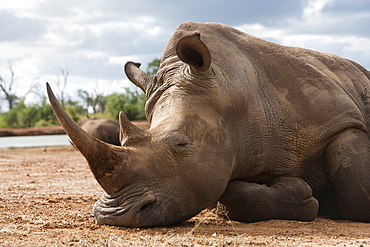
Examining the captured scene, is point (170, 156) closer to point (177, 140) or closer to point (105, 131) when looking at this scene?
point (177, 140)

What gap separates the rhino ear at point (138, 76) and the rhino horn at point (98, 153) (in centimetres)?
140

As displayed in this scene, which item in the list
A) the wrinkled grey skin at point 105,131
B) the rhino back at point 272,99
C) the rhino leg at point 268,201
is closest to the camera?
the rhino leg at point 268,201

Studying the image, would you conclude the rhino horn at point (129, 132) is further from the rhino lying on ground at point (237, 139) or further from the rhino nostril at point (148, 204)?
the rhino nostril at point (148, 204)

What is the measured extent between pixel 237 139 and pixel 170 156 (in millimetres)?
858


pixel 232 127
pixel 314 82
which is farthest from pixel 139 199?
pixel 314 82

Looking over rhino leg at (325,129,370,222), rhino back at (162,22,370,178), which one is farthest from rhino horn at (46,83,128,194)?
rhino leg at (325,129,370,222)

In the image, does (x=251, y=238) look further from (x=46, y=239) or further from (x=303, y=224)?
(x=46, y=239)

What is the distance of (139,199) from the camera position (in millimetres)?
4602

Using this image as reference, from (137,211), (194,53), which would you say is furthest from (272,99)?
(137,211)

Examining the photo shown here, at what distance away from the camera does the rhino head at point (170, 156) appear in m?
4.58

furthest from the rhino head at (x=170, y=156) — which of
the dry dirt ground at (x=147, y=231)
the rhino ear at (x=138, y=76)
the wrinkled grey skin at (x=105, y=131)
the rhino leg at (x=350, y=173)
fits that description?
the wrinkled grey skin at (x=105, y=131)

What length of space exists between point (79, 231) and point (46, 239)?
42cm

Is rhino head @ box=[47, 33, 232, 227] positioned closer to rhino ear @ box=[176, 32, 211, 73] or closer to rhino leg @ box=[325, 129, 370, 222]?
rhino ear @ box=[176, 32, 211, 73]

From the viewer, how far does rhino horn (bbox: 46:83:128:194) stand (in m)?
4.30
